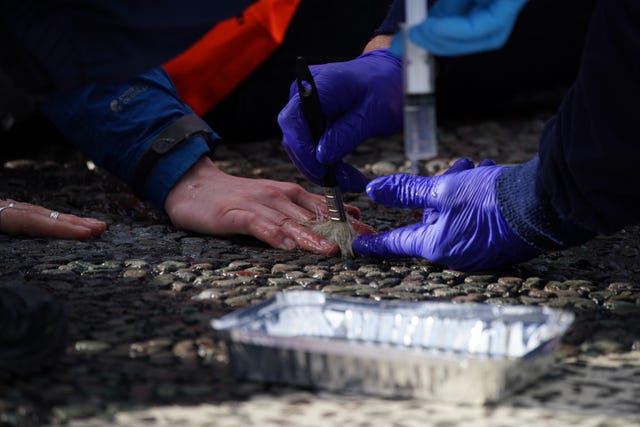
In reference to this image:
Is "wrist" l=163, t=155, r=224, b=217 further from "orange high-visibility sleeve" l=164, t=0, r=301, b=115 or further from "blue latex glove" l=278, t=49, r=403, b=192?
"orange high-visibility sleeve" l=164, t=0, r=301, b=115

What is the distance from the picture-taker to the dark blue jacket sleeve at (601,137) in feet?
6.61

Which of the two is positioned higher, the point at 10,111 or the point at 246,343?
the point at 10,111

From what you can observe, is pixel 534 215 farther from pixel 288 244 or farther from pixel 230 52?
pixel 230 52

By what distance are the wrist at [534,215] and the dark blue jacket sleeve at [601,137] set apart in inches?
0.8

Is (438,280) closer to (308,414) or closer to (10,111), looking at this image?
(308,414)

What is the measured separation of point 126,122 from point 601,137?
1.51 m

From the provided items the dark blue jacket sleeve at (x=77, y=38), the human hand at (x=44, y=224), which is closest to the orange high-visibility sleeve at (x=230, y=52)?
the human hand at (x=44, y=224)

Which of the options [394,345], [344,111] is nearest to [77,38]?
[344,111]

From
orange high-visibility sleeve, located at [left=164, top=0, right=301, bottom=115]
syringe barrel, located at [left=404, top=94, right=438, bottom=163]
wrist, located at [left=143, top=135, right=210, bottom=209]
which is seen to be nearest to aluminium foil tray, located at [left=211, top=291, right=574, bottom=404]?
syringe barrel, located at [left=404, top=94, right=438, bottom=163]

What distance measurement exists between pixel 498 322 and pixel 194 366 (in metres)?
0.53

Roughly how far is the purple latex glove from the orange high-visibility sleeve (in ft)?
3.92

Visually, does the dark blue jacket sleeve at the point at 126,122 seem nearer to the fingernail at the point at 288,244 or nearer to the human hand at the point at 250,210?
the human hand at the point at 250,210

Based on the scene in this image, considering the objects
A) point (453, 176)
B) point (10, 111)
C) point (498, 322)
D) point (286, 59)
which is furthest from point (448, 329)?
point (286, 59)

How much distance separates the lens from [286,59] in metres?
3.73
